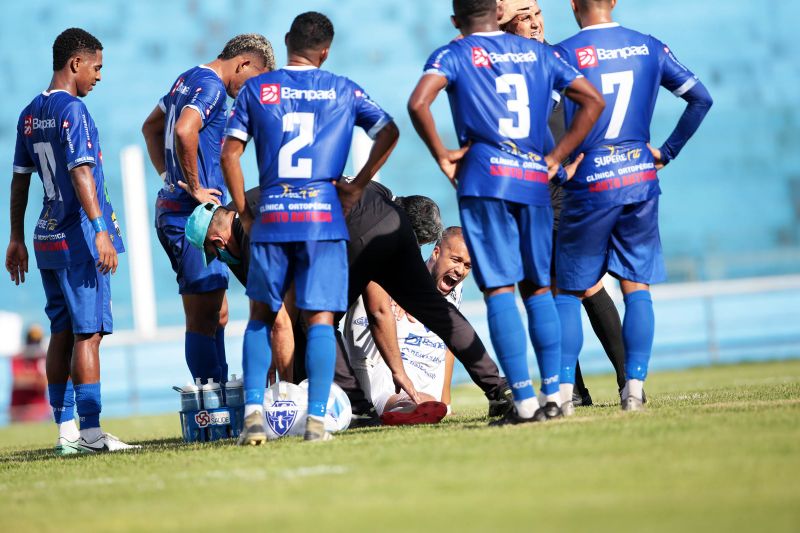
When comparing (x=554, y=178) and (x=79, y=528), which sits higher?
(x=554, y=178)

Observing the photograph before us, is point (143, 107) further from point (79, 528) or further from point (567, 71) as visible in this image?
point (79, 528)

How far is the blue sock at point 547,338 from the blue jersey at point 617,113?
608mm

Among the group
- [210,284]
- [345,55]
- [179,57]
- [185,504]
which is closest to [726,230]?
[345,55]

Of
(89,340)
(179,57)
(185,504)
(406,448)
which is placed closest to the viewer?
(185,504)

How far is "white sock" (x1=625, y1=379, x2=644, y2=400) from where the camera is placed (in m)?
5.83

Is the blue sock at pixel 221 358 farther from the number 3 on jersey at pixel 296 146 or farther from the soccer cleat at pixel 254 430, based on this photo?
the number 3 on jersey at pixel 296 146

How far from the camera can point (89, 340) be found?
6812mm

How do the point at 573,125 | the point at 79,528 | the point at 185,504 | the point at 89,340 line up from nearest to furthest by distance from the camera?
the point at 79,528, the point at 185,504, the point at 573,125, the point at 89,340

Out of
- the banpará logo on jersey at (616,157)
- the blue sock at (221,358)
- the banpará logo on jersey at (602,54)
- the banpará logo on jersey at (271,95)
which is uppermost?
the banpará logo on jersey at (602,54)

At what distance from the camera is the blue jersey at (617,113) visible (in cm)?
579

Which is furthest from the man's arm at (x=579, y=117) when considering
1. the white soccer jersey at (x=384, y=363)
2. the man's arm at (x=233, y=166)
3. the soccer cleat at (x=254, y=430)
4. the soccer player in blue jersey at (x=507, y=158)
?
the white soccer jersey at (x=384, y=363)

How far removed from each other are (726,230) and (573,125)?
2429 centimetres

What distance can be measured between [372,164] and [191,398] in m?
1.92

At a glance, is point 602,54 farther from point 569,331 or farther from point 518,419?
point 518,419
